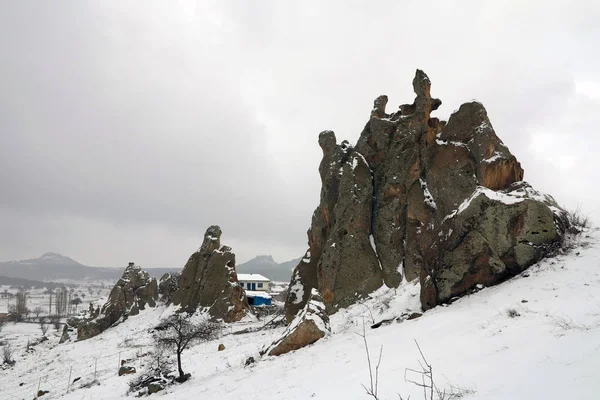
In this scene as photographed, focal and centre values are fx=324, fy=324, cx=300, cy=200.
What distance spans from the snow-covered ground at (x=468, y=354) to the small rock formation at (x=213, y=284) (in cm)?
2477

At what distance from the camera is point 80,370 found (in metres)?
26.9

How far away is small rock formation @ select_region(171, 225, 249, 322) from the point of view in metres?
45.7

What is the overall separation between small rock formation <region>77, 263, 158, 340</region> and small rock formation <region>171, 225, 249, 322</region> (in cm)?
919

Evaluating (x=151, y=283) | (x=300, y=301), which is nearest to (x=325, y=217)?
(x=300, y=301)

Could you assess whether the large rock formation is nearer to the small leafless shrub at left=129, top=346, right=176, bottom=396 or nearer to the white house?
the small leafless shrub at left=129, top=346, right=176, bottom=396

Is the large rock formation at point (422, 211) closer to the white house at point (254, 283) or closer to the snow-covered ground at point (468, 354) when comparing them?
the snow-covered ground at point (468, 354)

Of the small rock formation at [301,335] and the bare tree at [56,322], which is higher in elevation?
the small rock formation at [301,335]

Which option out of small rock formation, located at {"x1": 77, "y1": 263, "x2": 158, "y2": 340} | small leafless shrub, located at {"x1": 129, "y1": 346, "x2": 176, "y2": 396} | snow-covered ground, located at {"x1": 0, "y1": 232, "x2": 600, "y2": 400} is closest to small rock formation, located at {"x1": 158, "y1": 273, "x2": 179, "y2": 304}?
small rock formation, located at {"x1": 77, "y1": 263, "x2": 158, "y2": 340}

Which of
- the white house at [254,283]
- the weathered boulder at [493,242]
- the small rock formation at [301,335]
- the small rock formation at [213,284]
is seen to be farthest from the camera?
the white house at [254,283]

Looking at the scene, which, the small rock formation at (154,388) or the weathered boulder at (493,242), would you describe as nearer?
the weathered boulder at (493,242)

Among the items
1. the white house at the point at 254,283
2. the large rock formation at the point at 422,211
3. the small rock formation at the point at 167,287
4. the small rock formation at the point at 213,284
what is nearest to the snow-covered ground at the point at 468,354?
the large rock formation at the point at 422,211

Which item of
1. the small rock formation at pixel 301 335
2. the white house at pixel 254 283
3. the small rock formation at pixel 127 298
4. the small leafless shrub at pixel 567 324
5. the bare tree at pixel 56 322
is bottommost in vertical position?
the bare tree at pixel 56 322

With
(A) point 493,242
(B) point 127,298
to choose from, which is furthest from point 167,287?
(A) point 493,242

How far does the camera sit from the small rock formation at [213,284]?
45.7 meters
